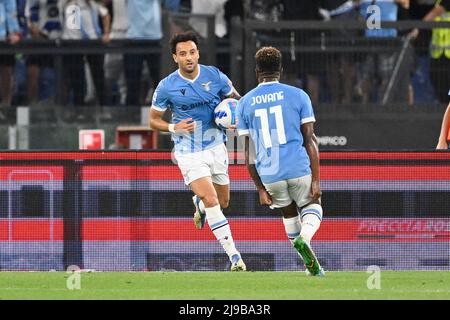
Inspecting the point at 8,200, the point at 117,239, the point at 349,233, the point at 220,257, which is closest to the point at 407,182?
the point at 349,233

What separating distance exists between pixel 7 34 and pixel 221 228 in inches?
261

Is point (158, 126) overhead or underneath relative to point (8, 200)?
overhead

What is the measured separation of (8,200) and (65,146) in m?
3.78

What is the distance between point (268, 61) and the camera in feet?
43.3

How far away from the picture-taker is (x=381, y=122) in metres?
18.6

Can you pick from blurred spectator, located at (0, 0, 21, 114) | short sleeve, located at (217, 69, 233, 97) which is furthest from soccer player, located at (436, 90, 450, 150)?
blurred spectator, located at (0, 0, 21, 114)

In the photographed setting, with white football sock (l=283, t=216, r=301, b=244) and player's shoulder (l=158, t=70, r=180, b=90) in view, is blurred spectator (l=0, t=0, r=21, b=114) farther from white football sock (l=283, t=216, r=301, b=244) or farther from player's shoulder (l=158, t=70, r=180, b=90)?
white football sock (l=283, t=216, r=301, b=244)

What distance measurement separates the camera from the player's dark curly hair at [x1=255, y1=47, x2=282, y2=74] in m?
13.2

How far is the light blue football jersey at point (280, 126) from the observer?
1322cm

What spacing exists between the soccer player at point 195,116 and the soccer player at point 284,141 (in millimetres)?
1503

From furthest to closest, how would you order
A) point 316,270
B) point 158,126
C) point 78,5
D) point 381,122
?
point 78,5 → point 381,122 → point 158,126 → point 316,270

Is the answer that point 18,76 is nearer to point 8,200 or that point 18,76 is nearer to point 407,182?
point 8,200

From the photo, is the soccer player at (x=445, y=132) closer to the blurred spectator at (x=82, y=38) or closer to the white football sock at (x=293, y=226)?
the white football sock at (x=293, y=226)

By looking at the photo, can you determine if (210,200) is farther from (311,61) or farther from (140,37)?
(140,37)
